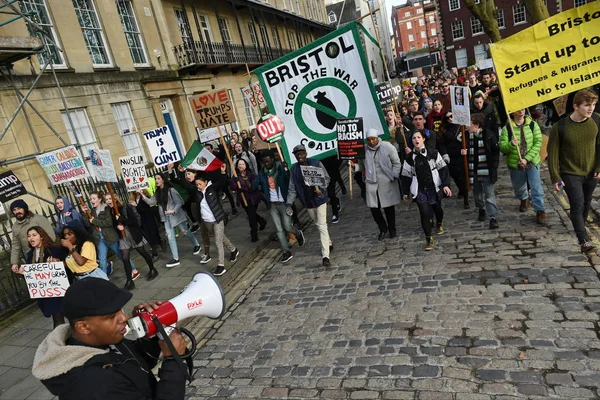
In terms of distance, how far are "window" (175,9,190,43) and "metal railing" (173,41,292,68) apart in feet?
1.61

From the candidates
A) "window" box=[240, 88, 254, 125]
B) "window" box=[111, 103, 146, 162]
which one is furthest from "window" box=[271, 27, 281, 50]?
"window" box=[111, 103, 146, 162]

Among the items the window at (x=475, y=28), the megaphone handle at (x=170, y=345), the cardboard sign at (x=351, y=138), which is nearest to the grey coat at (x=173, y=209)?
the cardboard sign at (x=351, y=138)

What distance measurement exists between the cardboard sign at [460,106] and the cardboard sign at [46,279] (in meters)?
6.61

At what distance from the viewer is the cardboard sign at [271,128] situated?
732cm

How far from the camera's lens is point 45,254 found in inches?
213

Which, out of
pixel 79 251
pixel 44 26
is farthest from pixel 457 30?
pixel 79 251

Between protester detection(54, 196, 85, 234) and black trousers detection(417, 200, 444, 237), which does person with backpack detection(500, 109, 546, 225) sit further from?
protester detection(54, 196, 85, 234)

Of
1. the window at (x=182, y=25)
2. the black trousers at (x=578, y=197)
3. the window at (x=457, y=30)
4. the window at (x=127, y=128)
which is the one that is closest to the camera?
the black trousers at (x=578, y=197)

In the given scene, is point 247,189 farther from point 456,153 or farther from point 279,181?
point 456,153

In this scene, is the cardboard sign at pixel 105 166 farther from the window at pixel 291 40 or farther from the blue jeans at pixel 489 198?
the window at pixel 291 40

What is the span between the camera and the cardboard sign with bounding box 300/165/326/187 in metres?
6.42

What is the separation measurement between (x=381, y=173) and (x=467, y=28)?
4931 cm

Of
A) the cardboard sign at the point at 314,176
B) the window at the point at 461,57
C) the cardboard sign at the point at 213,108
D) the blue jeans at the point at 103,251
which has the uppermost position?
the window at the point at 461,57

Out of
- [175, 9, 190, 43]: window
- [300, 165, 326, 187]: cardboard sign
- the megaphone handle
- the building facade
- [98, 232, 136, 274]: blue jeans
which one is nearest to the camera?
the megaphone handle
